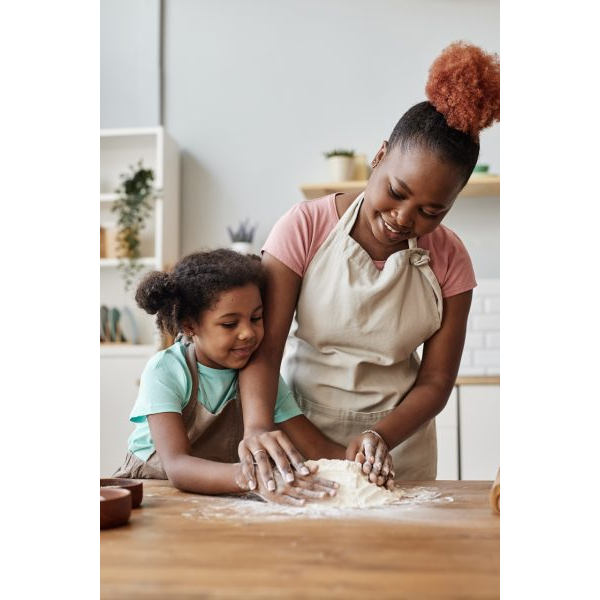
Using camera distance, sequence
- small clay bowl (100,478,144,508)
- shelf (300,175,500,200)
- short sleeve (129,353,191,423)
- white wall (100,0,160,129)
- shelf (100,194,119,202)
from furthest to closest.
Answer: white wall (100,0,160,129) → shelf (100,194,119,202) → shelf (300,175,500,200) → short sleeve (129,353,191,423) → small clay bowl (100,478,144,508)

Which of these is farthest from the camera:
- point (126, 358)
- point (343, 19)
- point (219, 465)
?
point (343, 19)

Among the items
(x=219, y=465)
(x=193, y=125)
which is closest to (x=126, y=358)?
(x=193, y=125)

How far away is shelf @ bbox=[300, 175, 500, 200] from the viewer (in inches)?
125

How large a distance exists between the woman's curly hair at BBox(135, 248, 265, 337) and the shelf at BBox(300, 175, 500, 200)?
1951mm

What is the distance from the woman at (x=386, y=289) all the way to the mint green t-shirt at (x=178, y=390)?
7cm

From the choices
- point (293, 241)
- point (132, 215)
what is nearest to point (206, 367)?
point (293, 241)

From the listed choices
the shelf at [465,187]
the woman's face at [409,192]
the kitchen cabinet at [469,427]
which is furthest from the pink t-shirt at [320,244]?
the shelf at [465,187]

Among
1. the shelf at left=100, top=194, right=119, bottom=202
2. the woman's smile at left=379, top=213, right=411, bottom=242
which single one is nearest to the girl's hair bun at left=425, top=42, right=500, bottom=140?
the woman's smile at left=379, top=213, right=411, bottom=242

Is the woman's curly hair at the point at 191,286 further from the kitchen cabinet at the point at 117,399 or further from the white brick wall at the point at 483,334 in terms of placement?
the white brick wall at the point at 483,334

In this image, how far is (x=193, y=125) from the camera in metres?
3.72

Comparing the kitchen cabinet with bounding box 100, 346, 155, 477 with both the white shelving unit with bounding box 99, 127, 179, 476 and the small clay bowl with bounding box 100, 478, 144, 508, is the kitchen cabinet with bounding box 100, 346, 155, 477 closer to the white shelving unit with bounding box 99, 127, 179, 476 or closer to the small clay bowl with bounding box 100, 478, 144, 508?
the white shelving unit with bounding box 99, 127, 179, 476

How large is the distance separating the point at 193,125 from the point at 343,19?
0.92 meters

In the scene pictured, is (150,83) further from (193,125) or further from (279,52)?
(279,52)
